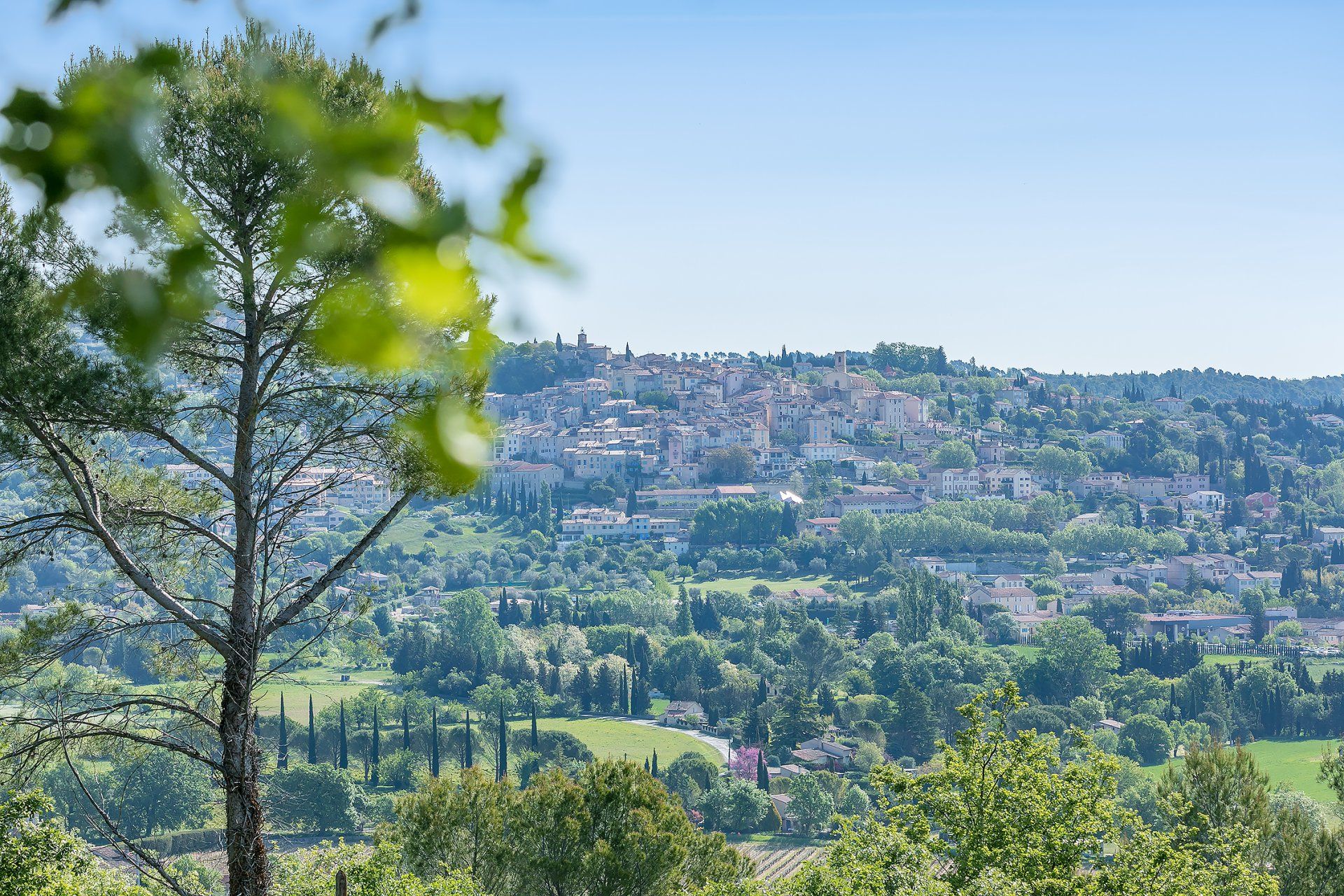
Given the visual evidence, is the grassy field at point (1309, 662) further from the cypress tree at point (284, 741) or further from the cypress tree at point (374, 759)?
the cypress tree at point (284, 741)

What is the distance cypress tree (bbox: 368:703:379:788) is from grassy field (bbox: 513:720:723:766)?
466 cm

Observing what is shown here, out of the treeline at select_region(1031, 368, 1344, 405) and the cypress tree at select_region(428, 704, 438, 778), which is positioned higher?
the treeline at select_region(1031, 368, 1344, 405)

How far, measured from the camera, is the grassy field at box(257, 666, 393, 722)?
37.0 metres

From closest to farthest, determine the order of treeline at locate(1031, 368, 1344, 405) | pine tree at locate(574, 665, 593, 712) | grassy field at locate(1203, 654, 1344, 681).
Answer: pine tree at locate(574, 665, 593, 712), grassy field at locate(1203, 654, 1344, 681), treeline at locate(1031, 368, 1344, 405)

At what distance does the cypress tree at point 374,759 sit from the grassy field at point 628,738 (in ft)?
15.3

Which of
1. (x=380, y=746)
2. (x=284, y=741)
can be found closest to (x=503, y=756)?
(x=380, y=746)

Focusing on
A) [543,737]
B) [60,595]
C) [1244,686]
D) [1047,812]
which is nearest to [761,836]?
[543,737]

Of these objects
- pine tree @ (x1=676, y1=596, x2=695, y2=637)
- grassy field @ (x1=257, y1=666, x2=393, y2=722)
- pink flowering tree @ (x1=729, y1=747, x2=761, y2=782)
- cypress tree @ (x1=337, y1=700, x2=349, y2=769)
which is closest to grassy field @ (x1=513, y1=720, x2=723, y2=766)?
pink flowering tree @ (x1=729, y1=747, x2=761, y2=782)

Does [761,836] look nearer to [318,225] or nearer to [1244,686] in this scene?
[1244,686]

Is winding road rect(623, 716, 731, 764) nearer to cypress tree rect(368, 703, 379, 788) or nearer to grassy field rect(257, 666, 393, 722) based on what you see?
cypress tree rect(368, 703, 379, 788)

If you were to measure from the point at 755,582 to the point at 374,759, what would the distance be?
27.4 metres

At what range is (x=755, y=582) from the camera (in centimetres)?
5697

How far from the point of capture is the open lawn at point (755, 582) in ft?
183

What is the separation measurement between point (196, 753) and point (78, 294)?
366 cm
